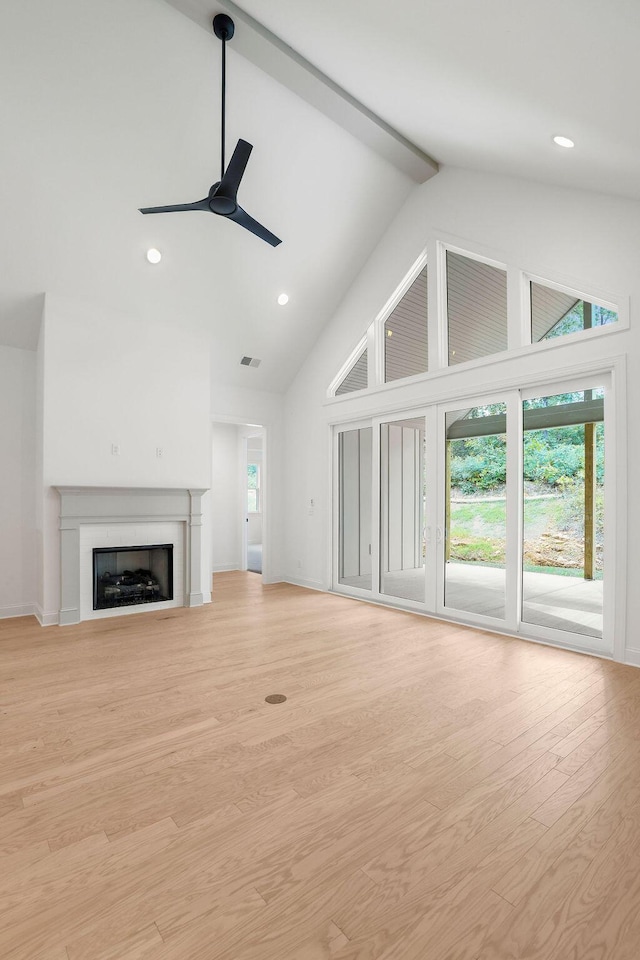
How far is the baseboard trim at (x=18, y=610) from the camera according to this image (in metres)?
5.48

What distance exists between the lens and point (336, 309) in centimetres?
673

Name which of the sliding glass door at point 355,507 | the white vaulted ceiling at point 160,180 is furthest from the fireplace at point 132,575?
the white vaulted ceiling at point 160,180

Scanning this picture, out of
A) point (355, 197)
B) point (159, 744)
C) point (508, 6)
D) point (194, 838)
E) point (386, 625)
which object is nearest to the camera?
point (194, 838)

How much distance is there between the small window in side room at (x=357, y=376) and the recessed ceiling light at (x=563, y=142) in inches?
127

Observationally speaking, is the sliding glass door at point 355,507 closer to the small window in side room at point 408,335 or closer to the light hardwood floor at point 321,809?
the small window in side room at point 408,335

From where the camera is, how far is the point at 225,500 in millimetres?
8594

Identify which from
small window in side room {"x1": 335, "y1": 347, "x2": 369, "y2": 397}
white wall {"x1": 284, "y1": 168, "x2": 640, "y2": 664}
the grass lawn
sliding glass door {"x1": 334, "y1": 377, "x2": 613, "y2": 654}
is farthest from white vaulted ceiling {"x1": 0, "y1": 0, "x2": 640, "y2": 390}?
the grass lawn

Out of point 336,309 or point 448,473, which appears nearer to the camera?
point 448,473

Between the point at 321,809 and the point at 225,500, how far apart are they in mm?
6761

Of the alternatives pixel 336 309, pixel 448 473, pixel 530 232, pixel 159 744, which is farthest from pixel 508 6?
pixel 336 309

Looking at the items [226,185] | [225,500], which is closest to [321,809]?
[226,185]

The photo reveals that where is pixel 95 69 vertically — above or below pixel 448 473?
above

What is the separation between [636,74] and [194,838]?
3849 mm

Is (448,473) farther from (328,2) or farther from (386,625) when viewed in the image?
(328,2)
